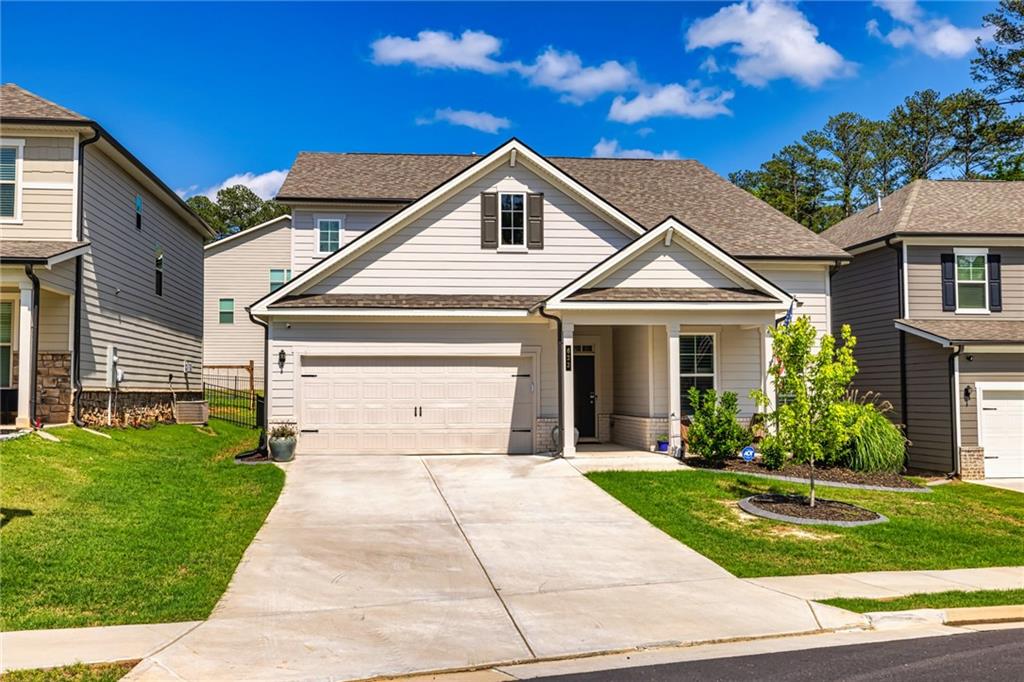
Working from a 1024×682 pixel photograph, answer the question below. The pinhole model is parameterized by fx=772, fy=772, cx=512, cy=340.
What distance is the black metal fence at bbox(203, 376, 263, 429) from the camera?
24781mm

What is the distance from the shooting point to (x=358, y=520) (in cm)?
1101

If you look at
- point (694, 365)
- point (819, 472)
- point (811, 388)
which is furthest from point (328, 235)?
point (819, 472)

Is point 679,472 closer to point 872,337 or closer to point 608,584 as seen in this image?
point 608,584

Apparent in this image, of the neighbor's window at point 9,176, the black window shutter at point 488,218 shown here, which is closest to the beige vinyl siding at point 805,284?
the black window shutter at point 488,218

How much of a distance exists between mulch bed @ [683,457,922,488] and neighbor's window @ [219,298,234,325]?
979 inches

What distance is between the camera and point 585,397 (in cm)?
1916

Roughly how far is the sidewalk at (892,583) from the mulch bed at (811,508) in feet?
7.41

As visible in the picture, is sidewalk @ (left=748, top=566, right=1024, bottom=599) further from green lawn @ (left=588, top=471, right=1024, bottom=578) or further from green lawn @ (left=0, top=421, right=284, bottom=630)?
green lawn @ (left=0, top=421, right=284, bottom=630)

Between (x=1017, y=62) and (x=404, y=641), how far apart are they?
141 feet

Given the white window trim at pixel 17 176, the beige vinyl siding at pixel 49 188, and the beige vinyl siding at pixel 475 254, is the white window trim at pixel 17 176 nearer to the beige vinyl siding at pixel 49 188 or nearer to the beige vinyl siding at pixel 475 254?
the beige vinyl siding at pixel 49 188

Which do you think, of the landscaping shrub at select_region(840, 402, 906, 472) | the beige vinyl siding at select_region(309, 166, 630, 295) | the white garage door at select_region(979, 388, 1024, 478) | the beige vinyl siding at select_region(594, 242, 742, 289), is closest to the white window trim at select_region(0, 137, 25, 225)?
the beige vinyl siding at select_region(309, 166, 630, 295)

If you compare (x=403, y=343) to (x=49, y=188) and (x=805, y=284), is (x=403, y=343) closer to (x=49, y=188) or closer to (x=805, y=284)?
(x=49, y=188)

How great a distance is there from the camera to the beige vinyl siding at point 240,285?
3412 cm

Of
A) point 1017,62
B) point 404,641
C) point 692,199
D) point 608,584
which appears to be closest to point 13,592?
point 404,641
